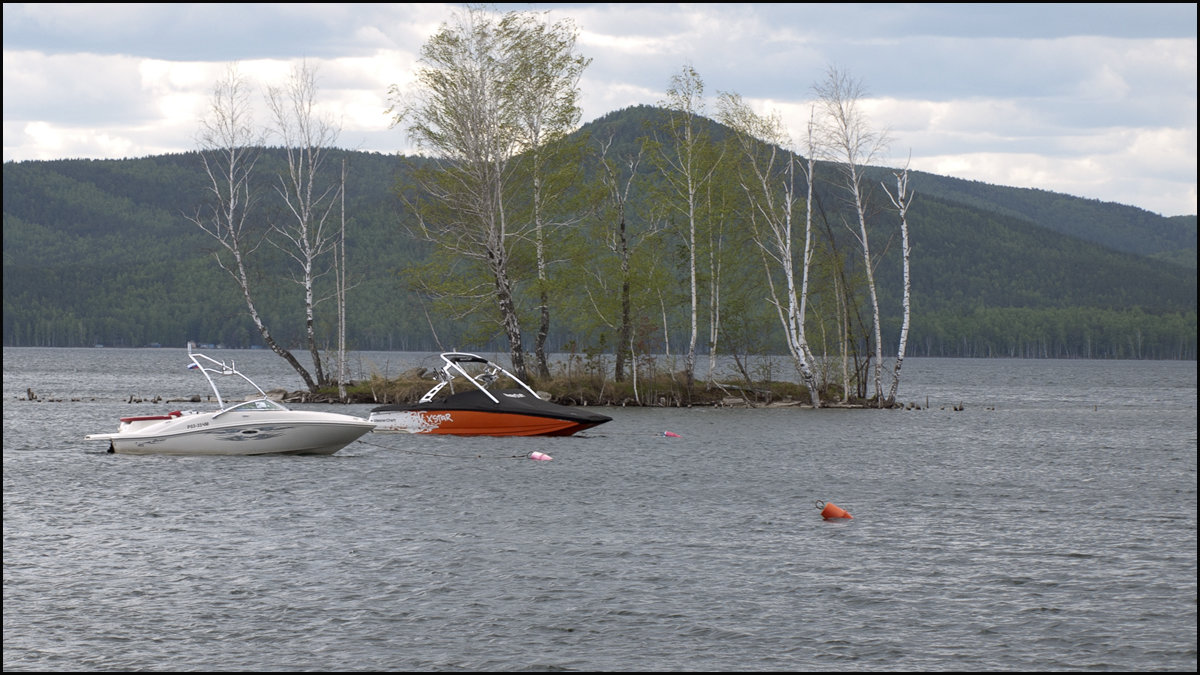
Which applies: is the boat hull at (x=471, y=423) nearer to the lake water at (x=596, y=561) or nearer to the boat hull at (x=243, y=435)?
the lake water at (x=596, y=561)

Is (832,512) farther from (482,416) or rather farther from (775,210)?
(775,210)

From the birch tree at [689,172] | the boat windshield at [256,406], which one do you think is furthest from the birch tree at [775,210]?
the boat windshield at [256,406]

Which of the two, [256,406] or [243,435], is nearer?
[243,435]

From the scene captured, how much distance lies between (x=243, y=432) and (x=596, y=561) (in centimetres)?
1867

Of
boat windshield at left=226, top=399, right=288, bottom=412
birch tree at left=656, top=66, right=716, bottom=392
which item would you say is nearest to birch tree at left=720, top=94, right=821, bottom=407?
birch tree at left=656, top=66, right=716, bottom=392

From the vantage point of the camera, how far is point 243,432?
35594 mm

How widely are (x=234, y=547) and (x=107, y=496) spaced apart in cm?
853

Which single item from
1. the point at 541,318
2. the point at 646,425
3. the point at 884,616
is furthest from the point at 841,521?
the point at 541,318

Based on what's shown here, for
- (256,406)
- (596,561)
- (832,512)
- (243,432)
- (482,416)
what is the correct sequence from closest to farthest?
(596,561) → (832,512) → (243,432) → (256,406) → (482,416)

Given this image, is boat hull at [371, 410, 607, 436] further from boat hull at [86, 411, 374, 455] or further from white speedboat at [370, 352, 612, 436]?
boat hull at [86, 411, 374, 455]

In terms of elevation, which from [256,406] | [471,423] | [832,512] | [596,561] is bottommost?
[596,561]

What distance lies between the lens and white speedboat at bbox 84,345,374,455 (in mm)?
35438

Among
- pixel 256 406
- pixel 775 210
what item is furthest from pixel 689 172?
pixel 256 406

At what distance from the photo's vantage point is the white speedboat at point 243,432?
35438mm
